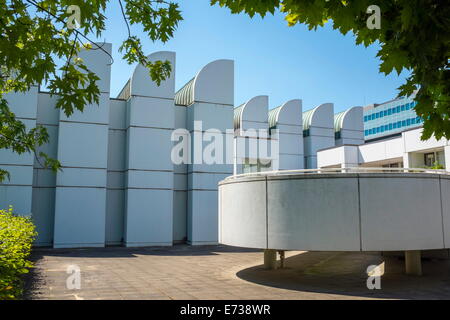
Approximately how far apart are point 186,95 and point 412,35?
25.8m

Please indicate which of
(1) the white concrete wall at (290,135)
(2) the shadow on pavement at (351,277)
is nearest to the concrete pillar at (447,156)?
(2) the shadow on pavement at (351,277)

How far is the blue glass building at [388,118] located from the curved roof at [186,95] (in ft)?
186

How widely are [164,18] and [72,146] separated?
60.1 ft

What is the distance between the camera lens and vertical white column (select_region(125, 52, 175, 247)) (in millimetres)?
23562

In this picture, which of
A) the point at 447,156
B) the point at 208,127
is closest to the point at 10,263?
the point at 208,127

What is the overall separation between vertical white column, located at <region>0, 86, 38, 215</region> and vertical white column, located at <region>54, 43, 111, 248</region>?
1450 mm

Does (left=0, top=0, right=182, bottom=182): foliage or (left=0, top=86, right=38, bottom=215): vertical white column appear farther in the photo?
(left=0, top=86, right=38, bottom=215): vertical white column

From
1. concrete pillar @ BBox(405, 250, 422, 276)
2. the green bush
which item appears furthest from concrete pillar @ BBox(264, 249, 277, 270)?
the green bush

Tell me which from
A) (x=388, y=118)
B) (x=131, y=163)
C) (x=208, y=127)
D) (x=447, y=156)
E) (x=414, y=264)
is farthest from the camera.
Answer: (x=388, y=118)

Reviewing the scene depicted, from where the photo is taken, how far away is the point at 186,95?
1094 inches

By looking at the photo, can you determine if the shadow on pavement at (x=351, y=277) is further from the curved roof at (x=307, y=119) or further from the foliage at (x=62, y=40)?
the curved roof at (x=307, y=119)

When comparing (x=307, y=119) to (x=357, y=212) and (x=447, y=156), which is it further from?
(x=357, y=212)

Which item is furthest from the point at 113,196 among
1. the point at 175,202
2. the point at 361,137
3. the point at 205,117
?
the point at 361,137
